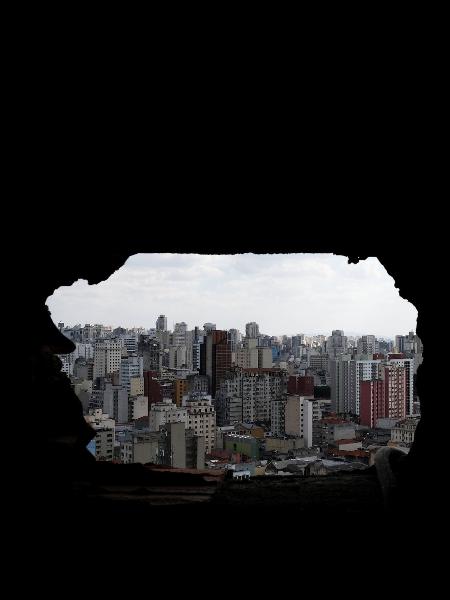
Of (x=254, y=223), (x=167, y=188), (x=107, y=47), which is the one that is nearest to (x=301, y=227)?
(x=254, y=223)

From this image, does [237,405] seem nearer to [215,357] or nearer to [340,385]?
[215,357]

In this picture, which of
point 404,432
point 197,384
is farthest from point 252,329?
point 404,432

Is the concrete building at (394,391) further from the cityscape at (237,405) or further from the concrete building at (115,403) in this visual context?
the concrete building at (115,403)

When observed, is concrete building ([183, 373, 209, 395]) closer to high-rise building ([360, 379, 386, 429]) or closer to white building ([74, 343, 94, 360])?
high-rise building ([360, 379, 386, 429])

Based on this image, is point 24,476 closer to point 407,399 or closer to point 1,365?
point 1,365

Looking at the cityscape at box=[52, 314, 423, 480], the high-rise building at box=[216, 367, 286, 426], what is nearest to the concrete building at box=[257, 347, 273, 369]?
the cityscape at box=[52, 314, 423, 480]

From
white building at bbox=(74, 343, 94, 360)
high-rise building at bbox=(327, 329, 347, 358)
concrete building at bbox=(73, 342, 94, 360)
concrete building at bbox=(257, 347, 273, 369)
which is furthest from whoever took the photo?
high-rise building at bbox=(327, 329, 347, 358)

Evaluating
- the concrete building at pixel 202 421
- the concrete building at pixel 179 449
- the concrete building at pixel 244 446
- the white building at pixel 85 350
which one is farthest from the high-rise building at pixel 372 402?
the white building at pixel 85 350

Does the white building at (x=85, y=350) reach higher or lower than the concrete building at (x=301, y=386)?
higher
